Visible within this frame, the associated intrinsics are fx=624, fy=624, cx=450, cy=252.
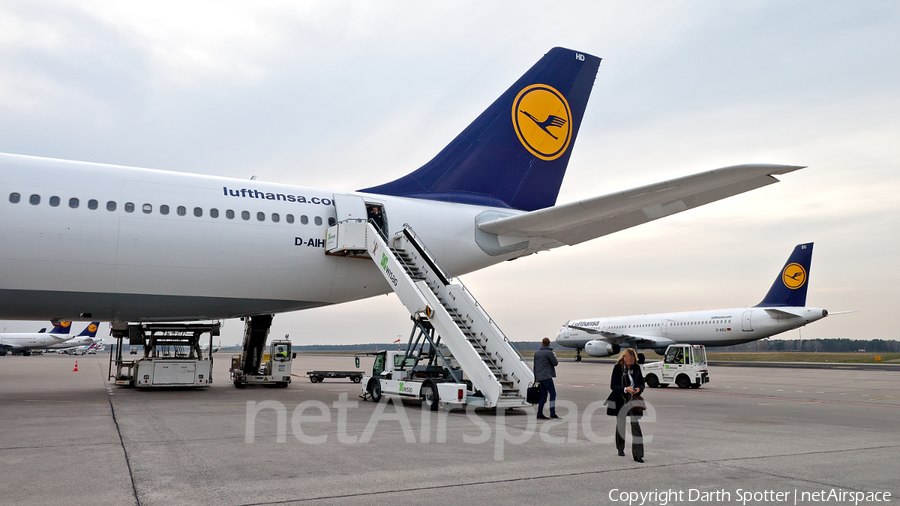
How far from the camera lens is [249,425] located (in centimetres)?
1042

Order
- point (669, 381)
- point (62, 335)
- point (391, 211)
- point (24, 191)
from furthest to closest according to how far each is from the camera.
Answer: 1. point (62, 335)
2. point (669, 381)
3. point (391, 211)
4. point (24, 191)

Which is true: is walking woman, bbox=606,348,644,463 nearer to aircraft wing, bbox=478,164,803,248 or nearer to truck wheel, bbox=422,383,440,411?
aircraft wing, bbox=478,164,803,248

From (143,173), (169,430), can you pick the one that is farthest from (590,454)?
(143,173)

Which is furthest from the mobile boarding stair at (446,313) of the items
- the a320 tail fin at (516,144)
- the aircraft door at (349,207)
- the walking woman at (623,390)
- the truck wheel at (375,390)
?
the walking woman at (623,390)

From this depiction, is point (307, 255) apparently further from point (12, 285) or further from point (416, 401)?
point (12, 285)

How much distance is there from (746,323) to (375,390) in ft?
105

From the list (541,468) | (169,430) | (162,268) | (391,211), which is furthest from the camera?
(391,211)

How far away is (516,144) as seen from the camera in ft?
62.9

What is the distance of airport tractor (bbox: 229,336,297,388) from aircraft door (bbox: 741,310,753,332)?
3041cm

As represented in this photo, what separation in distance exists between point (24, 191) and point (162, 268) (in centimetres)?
318

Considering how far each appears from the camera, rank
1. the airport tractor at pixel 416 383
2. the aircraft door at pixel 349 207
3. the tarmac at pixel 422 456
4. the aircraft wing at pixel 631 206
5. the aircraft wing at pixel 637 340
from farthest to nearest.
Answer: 1. the aircraft wing at pixel 637 340
2. the aircraft door at pixel 349 207
3. the airport tractor at pixel 416 383
4. the aircraft wing at pixel 631 206
5. the tarmac at pixel 422 456

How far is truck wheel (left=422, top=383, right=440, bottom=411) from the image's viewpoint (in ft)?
43.1

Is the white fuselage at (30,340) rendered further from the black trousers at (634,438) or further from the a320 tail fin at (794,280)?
the black trousers at (634,438)

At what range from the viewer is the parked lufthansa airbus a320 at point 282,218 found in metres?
13.6
